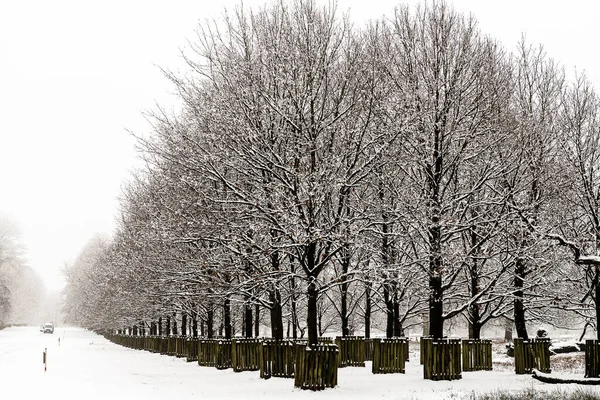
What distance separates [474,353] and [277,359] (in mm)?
7262

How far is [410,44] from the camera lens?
21.1 metres

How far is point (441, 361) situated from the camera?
1873 centimetres

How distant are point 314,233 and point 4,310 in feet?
227

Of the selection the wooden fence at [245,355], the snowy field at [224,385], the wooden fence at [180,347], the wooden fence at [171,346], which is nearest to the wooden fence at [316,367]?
the snowy field at [224,385]

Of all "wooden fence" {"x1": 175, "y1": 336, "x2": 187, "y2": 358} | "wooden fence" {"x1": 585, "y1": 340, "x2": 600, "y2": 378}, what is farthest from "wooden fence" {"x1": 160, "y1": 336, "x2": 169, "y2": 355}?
"wooden fence" {"x1": 585, "y1": 340, "x2": 600, "y2": 378}

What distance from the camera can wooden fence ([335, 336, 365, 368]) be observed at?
2572cm

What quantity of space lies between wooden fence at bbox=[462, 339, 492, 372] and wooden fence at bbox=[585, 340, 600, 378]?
159 inches

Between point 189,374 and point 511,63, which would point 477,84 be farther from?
point 189,374

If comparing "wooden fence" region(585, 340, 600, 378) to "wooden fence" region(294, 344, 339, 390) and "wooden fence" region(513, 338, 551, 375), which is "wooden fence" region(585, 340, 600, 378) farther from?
"wooden fence" region(294, 344, 339, 390)

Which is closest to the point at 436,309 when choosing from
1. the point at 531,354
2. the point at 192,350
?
the point at 531,354

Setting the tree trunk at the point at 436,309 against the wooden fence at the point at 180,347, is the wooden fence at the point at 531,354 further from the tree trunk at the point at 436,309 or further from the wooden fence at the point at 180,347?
the wooden fence at the point at 180,347

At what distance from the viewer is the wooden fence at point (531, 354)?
20.2 metres

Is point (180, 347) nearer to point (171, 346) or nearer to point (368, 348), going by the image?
point (171, 346)

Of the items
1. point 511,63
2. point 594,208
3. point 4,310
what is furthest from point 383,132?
point 4,310
